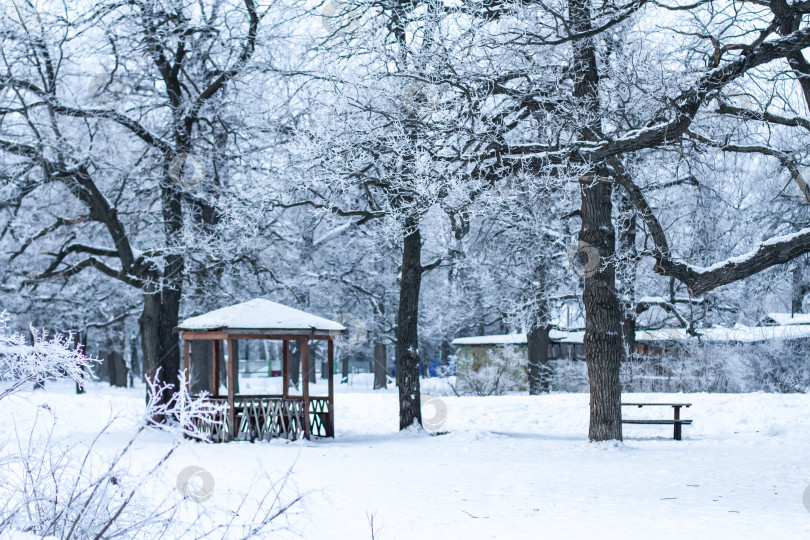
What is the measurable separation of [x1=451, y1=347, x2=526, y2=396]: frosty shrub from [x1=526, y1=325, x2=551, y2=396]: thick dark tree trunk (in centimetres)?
131

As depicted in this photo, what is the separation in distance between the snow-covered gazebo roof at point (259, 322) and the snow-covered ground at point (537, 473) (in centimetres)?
206

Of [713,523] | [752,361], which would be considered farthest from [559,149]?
[752,361]

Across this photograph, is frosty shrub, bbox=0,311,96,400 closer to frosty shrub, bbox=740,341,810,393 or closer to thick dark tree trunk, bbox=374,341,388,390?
frosty shrub, bbox=740,341,810,393

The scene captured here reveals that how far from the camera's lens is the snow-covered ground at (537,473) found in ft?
25.0

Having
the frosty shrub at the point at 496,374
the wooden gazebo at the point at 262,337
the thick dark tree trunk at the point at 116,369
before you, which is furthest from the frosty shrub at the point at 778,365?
the thick dark tree trunk at the point at 116,369

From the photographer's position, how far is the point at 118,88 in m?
17.6

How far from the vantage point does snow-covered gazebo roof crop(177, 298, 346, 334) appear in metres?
15.2

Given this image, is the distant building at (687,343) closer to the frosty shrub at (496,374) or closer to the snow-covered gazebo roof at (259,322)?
the frosty shrub at (496,374)

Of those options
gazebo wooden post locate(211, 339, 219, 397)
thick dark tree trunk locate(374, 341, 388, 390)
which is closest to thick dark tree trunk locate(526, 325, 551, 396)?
gazebo wooden post locate(211, 339, 219, 397)

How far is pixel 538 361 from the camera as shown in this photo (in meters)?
26.8

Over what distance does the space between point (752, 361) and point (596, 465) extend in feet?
49.4

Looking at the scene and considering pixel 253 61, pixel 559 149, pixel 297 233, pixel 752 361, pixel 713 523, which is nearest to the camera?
pixel 713 523

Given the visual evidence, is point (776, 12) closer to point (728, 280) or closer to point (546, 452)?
point (728, 280)

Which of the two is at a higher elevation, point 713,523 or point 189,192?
point 189,192
